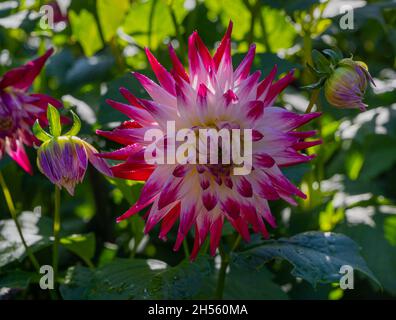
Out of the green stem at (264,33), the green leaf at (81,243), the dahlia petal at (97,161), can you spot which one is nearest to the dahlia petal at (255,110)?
the dahlia petal at (97,161)

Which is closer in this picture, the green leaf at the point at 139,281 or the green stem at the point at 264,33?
the green leaf at the point at 139,281

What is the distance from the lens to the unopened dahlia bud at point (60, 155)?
3.36ft

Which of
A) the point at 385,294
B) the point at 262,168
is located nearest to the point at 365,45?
the point at 385,294

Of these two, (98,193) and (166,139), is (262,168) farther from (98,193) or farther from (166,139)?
(98,193)

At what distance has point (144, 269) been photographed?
1.25 m

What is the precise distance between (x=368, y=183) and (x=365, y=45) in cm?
62

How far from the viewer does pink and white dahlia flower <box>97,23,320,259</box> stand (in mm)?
987

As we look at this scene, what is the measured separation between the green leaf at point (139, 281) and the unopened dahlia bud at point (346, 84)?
13.1 inches

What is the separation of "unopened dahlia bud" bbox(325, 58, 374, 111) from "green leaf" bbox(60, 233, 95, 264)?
20.8 inches

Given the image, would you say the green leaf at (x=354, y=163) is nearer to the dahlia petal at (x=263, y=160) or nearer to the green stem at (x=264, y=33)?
the green stem at (x=264, y=33)

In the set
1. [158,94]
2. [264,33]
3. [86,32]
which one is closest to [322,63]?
[158,94]

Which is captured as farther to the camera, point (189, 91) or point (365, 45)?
point (365, 45)

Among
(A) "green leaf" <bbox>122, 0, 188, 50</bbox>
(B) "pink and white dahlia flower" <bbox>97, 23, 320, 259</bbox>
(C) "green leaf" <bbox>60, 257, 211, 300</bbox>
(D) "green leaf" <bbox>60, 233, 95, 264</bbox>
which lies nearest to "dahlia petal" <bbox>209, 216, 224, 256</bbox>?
(B) "pink and white dahlia flower" <bbox>97, 23, 320, 259</bbox>

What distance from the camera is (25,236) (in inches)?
54.8
